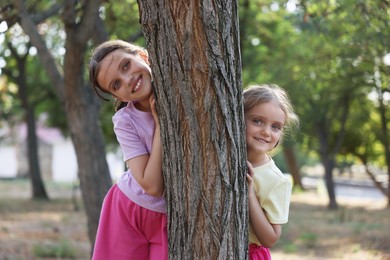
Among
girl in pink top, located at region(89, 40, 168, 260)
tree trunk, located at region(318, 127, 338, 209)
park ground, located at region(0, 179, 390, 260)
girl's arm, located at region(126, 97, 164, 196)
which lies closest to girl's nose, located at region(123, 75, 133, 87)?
girl in pink top, located at region(89, 40, 168, 260)

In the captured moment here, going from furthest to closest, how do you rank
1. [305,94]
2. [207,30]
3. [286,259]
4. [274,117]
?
[305,94] < [286,259] < [274,117] < [207,30]

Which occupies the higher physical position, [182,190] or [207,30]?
[207,30]

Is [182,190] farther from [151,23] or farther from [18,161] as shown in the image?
[18,161]

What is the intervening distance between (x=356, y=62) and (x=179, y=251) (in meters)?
11.7

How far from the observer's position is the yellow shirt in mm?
3076

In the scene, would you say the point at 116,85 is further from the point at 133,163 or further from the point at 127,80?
the point at 133,163

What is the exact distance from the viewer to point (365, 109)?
2405 cm

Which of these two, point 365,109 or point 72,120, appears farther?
point 365,109

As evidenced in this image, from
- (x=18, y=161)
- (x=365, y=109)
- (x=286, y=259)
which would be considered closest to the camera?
(x=286, y=259)

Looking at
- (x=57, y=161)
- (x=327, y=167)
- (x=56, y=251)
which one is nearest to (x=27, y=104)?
(x=327, y=167)

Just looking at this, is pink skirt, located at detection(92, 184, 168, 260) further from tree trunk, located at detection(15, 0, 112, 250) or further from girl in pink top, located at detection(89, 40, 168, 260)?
tree trunk, located at detection(15, 0, 112, 250)

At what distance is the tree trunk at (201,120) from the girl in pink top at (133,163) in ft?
0.38

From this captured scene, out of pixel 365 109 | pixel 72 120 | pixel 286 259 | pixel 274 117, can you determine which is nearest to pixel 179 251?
pixel 274 117

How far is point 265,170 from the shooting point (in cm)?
312
